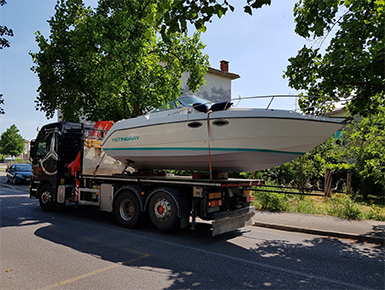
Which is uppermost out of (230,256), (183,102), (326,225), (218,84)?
(218,84)

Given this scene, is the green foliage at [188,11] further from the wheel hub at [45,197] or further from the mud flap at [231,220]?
the wheel hub at [45,197]

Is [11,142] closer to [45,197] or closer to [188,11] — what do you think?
[45,197]

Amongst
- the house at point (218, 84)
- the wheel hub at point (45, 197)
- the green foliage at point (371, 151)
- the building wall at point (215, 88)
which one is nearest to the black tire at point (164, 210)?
the wheel hub at point (45, 197)

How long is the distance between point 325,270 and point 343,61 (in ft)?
16.2

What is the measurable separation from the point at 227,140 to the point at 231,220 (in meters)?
1.85

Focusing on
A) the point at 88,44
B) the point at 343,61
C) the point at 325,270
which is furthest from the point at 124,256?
the point at 88,44

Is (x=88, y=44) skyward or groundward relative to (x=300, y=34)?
skyward

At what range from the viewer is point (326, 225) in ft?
26.7

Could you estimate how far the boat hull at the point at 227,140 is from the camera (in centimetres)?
621

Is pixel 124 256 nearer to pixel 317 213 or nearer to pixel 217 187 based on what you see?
pixel 217 187

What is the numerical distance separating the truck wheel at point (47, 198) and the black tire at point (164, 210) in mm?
4639

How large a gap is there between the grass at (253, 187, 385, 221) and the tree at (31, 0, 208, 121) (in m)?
6.52

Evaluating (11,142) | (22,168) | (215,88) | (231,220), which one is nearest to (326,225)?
(231,220)

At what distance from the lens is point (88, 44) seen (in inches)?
548
